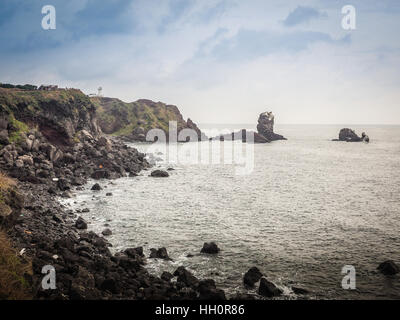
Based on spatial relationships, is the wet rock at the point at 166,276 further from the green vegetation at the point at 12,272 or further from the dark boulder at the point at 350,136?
the dark boulder at the point at 350,136

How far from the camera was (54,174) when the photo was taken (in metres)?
45.8

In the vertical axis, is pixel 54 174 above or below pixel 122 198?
above

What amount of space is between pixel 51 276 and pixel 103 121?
166 meters

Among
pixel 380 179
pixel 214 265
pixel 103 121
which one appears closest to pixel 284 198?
pixel 214 265

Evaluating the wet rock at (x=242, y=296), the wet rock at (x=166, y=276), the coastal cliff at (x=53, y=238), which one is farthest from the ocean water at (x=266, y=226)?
the coastal cliff at (x=53, y=238)

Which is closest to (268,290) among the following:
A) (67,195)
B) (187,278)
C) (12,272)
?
(187,278)

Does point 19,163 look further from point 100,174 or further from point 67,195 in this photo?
point 100,174

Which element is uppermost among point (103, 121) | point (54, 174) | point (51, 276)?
point (103, 121)

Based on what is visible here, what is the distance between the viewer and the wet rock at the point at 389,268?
68.8 feet

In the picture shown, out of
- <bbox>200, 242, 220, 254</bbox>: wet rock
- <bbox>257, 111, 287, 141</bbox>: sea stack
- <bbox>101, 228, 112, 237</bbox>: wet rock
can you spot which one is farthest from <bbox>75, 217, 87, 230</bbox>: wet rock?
<bbox>257, 111, 287, 141</bbox>: sea stack

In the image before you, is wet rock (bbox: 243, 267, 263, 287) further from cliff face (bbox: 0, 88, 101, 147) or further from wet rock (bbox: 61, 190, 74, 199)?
cliff face (bbox: 0, 88, 101, 147)

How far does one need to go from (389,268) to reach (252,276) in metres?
10.8

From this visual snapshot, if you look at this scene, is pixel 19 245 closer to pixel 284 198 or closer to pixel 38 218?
pixel 38 218

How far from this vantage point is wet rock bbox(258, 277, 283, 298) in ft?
59.2
